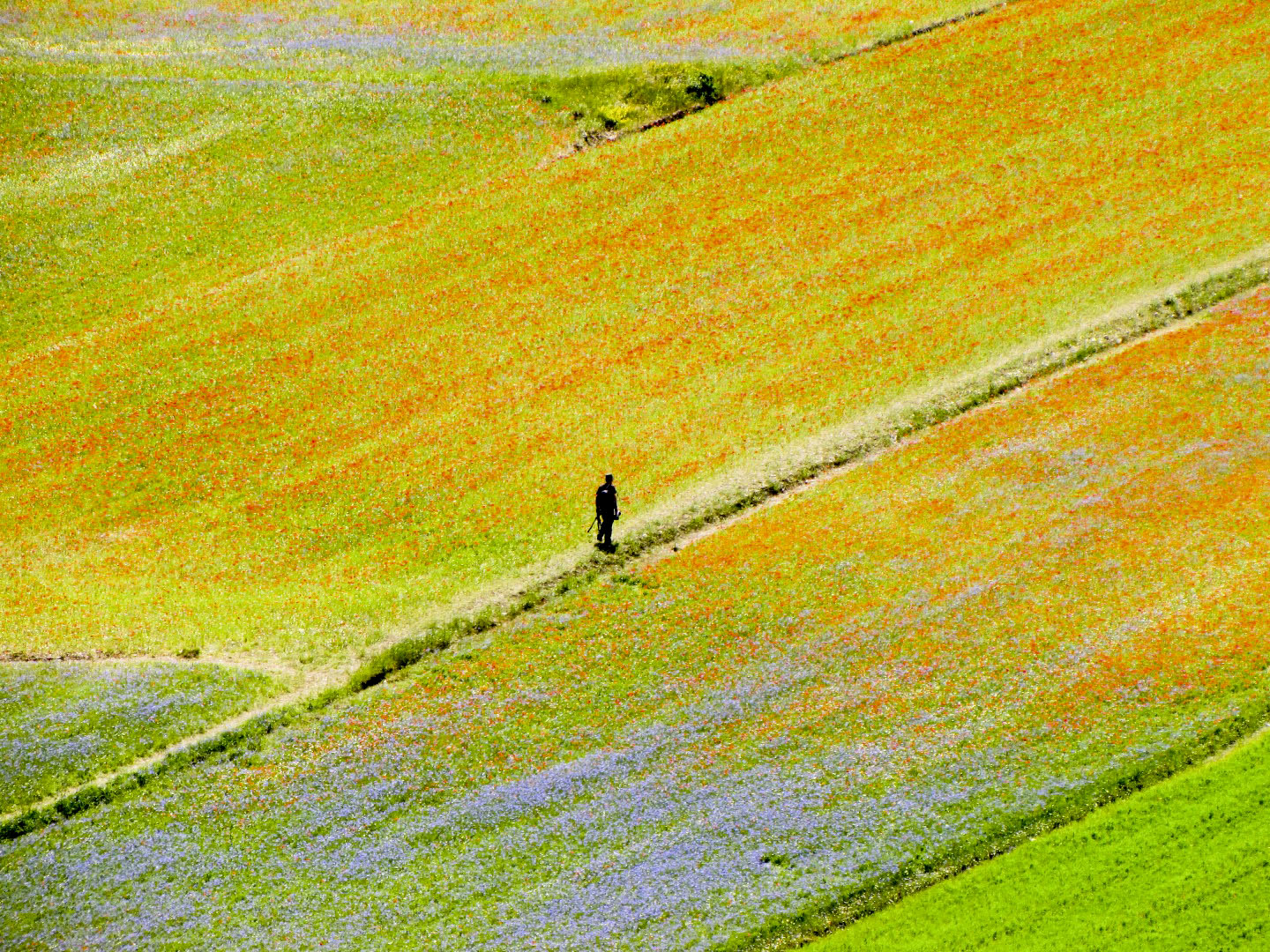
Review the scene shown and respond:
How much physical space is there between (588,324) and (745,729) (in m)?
24.4

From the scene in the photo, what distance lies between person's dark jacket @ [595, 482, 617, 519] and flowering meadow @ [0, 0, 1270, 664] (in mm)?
2300

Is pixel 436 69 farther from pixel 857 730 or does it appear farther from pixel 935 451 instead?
pixel 857 730

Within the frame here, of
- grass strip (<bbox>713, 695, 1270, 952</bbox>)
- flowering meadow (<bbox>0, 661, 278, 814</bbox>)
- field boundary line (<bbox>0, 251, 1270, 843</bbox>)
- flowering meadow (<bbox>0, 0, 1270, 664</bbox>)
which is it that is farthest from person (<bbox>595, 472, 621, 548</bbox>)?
grass strip (<bbox>713, 695, 1270, 952</bbox>)

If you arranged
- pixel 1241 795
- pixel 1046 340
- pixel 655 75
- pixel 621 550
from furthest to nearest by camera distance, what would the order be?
pixel 655 75 → pixel 1046 340 → pixel 621 550 → pixel 1241 795

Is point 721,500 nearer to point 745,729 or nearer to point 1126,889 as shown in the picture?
point 745,729

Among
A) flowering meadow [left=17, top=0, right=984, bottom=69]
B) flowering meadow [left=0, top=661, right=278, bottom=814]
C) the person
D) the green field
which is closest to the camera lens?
the green field

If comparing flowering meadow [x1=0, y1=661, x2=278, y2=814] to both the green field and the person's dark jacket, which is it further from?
the person's dark jacket

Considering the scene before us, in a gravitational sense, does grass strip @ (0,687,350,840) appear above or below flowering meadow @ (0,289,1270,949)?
above

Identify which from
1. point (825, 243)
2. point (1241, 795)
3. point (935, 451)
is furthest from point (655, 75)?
point (1241, 795)

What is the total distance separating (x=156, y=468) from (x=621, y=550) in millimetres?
19458

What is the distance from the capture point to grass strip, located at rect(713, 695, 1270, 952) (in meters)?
29.1

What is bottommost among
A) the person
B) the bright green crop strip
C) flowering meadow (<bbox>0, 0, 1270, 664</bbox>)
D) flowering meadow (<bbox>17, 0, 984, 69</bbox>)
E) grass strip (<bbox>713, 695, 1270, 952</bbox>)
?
the bright green crop strip

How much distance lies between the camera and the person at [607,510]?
41156mm

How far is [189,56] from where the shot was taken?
73562mm
